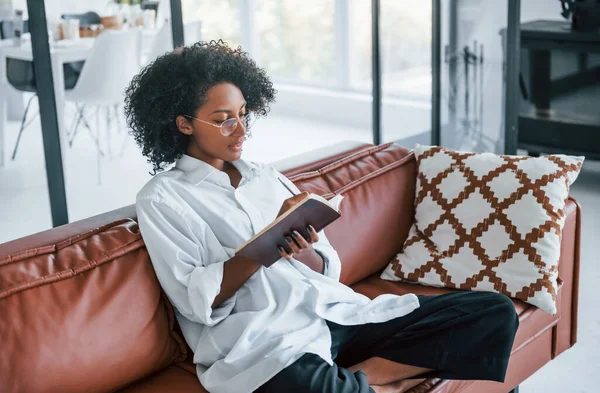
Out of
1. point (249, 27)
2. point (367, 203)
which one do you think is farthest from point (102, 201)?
point (249, 27)

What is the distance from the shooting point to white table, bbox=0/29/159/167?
262cm

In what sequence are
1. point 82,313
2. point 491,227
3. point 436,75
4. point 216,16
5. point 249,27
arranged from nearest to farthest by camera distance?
point 82,313 < point 491,227 < point 436,75 < point 216,16 < point 249,27

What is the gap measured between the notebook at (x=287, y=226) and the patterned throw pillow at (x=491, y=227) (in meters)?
0.60

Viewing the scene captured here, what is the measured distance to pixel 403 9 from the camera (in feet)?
14.6

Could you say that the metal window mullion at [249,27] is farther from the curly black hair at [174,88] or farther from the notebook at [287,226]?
the notebook at [287,226]

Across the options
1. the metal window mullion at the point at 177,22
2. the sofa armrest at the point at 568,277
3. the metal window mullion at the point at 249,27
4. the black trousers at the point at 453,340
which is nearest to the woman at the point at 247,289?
the black trousers at the point at 453,340

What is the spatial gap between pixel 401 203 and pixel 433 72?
2.00 m

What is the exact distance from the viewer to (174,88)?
6.02ft

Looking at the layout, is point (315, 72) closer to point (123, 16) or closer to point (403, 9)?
point (403, 9)

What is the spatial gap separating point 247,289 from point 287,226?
8.6 inches

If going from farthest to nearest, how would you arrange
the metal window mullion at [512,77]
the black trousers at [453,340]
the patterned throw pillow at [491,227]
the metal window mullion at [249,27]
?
the metal window mullion at [249,27], the metal window mullion at [512,77], the patterned throw pillow at [491,227], the black trousers at [453,340]

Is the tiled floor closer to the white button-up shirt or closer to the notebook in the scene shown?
the white button-up shirt

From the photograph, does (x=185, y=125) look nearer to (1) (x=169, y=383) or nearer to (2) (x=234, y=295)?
(2) (x=234, y=295)

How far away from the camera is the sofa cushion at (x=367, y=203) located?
7.12 feet
